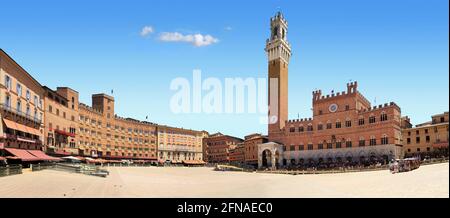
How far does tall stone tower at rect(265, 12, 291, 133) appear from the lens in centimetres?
8712

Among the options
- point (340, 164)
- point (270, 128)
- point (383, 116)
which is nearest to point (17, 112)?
point (340, 164)

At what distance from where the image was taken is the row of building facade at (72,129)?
45.5 meters

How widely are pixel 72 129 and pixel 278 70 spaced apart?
165 feet

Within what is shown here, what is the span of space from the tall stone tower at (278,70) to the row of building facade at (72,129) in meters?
35.6

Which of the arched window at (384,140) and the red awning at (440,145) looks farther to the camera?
the arched window at (384,140)

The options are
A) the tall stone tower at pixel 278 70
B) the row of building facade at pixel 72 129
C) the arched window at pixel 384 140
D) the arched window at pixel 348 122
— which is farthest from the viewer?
the tall stone tower at pixel 278 70

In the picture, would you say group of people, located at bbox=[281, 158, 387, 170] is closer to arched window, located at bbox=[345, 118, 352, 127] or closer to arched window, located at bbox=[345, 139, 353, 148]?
arched window, located at bbox=[345, 139, 353, 148]

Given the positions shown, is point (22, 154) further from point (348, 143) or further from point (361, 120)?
point (361, 120)

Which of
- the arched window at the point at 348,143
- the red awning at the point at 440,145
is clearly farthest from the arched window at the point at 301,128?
the red awning at the point at 440,145

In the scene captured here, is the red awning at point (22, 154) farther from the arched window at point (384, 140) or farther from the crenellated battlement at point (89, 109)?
the arched window at point (384, 140)

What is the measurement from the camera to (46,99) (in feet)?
207

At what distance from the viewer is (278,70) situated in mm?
89750

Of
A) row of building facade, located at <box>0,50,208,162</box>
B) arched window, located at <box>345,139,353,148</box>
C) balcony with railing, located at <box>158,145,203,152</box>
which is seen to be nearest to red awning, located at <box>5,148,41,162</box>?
row of building facade, located at <box>0,50,208,162</box>
